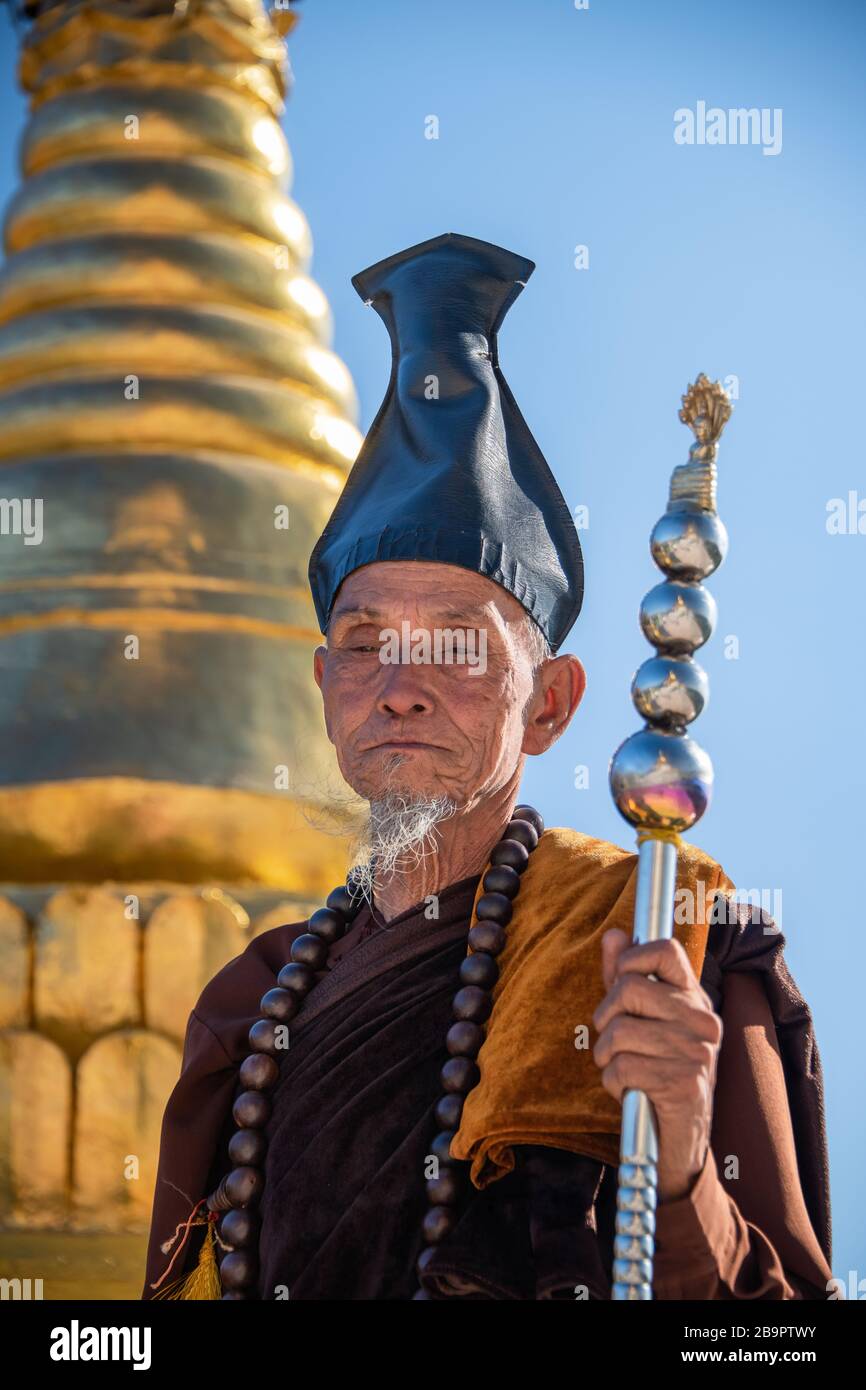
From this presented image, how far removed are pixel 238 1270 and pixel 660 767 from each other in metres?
1.42

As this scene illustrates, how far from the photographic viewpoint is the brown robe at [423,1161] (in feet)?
10.8

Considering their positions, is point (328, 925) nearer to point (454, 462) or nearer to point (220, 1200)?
point (220, 1200)

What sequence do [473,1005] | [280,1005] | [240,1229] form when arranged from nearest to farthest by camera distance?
1. [473,1005]
2. [240,1229]
3. [280,1005]

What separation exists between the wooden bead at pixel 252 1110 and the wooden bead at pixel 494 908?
1.92ft

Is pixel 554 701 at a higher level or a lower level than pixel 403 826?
higher

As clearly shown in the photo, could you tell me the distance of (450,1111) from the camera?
3576 mm

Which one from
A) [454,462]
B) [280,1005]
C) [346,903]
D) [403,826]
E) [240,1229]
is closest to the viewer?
[240,1229]

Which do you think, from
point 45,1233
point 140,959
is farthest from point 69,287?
point 45,1233

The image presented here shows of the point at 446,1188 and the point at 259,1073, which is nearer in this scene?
the point at 446,1188

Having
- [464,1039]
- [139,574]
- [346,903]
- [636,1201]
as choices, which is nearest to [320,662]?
[346,903]

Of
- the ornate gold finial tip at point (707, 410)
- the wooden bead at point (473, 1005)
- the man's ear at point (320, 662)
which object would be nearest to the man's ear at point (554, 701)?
the man's ear at point (320, 662)

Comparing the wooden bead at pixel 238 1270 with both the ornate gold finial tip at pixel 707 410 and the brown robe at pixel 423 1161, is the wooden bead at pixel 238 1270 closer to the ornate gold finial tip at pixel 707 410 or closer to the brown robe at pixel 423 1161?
the brown robe at pixel 423 1161

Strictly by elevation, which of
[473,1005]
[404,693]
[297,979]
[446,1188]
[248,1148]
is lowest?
[446,1188]

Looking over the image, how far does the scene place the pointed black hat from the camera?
4.07m
